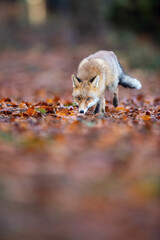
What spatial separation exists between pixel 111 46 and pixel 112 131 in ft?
74.1

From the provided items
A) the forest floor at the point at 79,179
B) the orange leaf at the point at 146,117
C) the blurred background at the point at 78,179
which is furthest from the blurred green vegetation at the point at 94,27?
the forest floor at the point at 79,179

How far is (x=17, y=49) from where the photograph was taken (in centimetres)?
3088

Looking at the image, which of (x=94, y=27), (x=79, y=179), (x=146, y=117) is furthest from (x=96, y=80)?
(x=94, y=27)

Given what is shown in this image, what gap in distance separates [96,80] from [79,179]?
4.17 m

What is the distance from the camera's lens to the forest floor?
2.84m

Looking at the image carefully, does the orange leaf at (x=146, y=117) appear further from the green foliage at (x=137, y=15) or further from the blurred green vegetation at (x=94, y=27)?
the green foliage at (x=137, y=15)

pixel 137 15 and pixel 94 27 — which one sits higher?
pixel 94 27

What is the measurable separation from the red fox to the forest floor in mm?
1094

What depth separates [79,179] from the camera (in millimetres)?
3598

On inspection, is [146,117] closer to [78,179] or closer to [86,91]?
[86,91]

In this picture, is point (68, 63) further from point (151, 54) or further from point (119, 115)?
point (119, 115)

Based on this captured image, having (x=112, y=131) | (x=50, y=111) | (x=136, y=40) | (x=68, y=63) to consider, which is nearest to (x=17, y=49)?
(x=68, y=63)

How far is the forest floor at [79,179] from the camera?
9.32ft


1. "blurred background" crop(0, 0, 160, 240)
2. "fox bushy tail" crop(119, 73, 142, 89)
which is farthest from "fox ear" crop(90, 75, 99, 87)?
"fox bushy tail" crop(119, 73, 142, 89)
